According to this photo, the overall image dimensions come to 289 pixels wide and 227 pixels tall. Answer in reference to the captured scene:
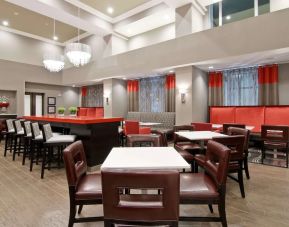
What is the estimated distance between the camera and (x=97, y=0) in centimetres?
666

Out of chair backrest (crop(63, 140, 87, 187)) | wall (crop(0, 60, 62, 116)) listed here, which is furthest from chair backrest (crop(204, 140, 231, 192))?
wall (crop(0, 60, 62, 116))

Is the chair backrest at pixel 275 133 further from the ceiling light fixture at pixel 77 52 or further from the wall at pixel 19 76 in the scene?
the wall at pixel 19 76

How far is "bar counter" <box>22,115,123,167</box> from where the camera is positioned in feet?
12.4

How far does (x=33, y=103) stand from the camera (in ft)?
33.1

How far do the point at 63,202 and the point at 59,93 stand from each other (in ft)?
30.9

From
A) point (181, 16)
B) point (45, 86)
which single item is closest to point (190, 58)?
point (181, 16)

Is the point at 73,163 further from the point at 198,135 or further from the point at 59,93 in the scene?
the point at 59,93

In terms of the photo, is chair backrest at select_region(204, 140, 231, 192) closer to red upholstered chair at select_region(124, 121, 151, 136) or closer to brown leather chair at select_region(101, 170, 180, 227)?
brown leather chair at select_region(101, 170, 180, 227)

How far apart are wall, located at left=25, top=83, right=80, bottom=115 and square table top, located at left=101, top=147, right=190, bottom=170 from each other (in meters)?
9.65

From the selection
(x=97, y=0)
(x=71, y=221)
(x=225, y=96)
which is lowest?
(x=71, y=221)

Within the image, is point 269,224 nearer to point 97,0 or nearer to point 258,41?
point 258,41

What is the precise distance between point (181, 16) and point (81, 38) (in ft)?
19.2

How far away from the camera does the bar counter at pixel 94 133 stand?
3.77 meters

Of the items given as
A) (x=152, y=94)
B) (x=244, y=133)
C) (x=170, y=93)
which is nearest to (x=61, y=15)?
(x=152, y=94)
